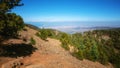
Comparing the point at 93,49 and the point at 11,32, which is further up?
the point at 11,32

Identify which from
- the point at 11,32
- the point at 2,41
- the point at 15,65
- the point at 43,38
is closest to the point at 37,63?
the point at 15,65

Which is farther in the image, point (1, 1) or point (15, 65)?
point (15, 65)

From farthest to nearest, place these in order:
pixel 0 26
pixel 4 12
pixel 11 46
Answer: pixel 11 46, pixel 4 12, pixel 0 26

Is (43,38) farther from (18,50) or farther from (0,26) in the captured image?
(0,26)

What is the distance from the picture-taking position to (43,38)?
42500mm

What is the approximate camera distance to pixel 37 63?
21.0 m

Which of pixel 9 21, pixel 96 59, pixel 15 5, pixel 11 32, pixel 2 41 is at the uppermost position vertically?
pixel 15 5

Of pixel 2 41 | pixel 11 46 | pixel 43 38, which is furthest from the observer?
pixel 43 38

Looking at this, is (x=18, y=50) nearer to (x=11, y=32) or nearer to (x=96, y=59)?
(x=11, y=32)

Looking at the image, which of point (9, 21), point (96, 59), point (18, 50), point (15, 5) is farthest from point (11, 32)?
point (96, 59)

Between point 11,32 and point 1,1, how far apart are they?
357cm

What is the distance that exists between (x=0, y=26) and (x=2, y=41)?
44.8ft

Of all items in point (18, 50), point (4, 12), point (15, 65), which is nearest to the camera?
point (4, 12)

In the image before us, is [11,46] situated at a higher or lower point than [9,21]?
lower
